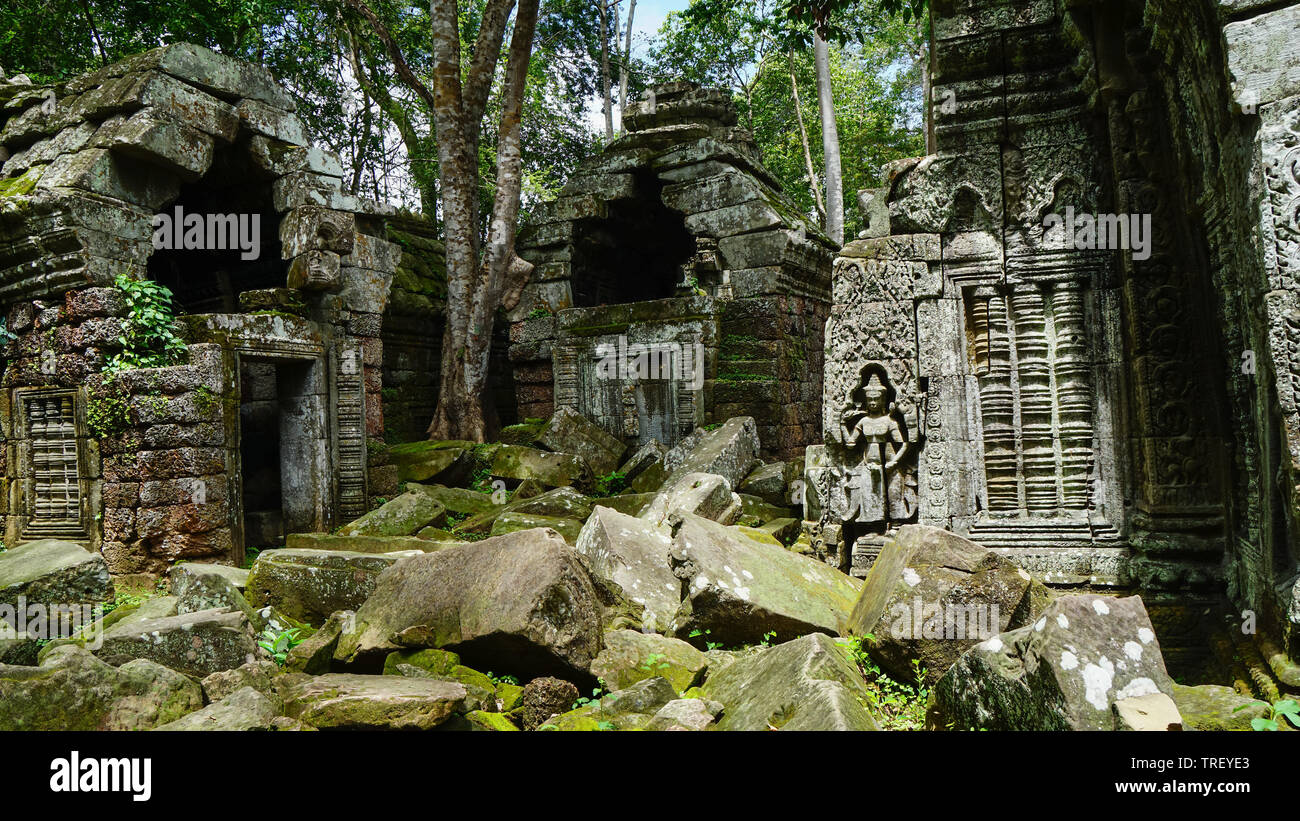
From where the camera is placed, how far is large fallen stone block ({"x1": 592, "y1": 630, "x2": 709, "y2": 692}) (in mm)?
4016

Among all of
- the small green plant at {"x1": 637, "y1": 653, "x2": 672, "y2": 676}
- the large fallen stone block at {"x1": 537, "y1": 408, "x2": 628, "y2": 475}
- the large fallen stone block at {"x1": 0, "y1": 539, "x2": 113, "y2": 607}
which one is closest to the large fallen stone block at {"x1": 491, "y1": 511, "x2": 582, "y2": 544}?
the large fallen stone block at {"x1": 537, "y1": 408, "x2": 628, "y2": 475}

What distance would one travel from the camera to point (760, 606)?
4.38 m

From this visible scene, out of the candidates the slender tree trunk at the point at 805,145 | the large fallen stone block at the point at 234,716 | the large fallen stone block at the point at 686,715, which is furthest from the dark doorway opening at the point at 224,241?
the slender tree trunk at the point at 805,145

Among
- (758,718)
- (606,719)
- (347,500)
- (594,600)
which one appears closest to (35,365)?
(347,500)

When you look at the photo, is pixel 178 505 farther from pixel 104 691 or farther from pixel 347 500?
pixel 104 691

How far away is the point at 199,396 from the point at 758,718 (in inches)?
247

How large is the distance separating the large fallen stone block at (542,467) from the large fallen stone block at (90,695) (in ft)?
18.2

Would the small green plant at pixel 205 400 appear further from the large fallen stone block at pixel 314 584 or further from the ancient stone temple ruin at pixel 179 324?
the large fallen stone block at pixel 314 584

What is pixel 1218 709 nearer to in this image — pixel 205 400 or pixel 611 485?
pixel 611 485

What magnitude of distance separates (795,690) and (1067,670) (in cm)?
100

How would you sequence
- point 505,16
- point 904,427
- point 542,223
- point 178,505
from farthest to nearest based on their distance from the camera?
point 542,223 < point 505,16 < point 178,505 < point 904,427

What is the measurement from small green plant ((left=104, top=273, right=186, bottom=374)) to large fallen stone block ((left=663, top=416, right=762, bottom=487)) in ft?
15.8

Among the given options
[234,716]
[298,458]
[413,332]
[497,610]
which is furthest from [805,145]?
[234,716]

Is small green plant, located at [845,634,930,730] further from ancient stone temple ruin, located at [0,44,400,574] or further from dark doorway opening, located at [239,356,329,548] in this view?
dark doorway opening, located at [239,356,329,548]
